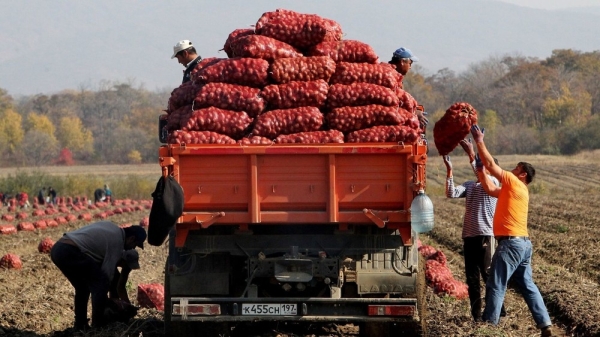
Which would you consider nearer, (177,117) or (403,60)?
(177,117)

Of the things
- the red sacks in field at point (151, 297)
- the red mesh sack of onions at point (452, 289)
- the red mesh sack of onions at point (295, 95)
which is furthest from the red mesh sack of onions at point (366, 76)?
the red mesh sack of onions at point (452, 289)

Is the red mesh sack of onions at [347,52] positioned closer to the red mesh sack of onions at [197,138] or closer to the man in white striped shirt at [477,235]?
the red mesh sack of onions at [197,138]

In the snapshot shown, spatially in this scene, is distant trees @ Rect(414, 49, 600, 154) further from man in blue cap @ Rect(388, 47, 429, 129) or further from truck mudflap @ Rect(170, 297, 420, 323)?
truck mudflap @ Rect(170, 297, 420, 323)

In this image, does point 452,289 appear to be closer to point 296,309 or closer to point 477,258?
point 477,258

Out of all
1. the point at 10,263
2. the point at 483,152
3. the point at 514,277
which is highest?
the point at 483,152

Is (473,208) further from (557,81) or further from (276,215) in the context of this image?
(557,81)

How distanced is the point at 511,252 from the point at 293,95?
2606 millimetres

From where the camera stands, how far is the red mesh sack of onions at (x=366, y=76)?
9820 mm

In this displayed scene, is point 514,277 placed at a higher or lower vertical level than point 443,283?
higher

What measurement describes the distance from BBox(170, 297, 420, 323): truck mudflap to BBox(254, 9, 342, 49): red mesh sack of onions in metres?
2.72

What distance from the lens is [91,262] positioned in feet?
33.5

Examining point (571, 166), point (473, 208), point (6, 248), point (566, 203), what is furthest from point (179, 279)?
point (571, 166)

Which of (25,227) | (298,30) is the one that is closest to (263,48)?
(298,30)

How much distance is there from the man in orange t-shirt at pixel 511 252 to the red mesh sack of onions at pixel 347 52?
4.49 feet
